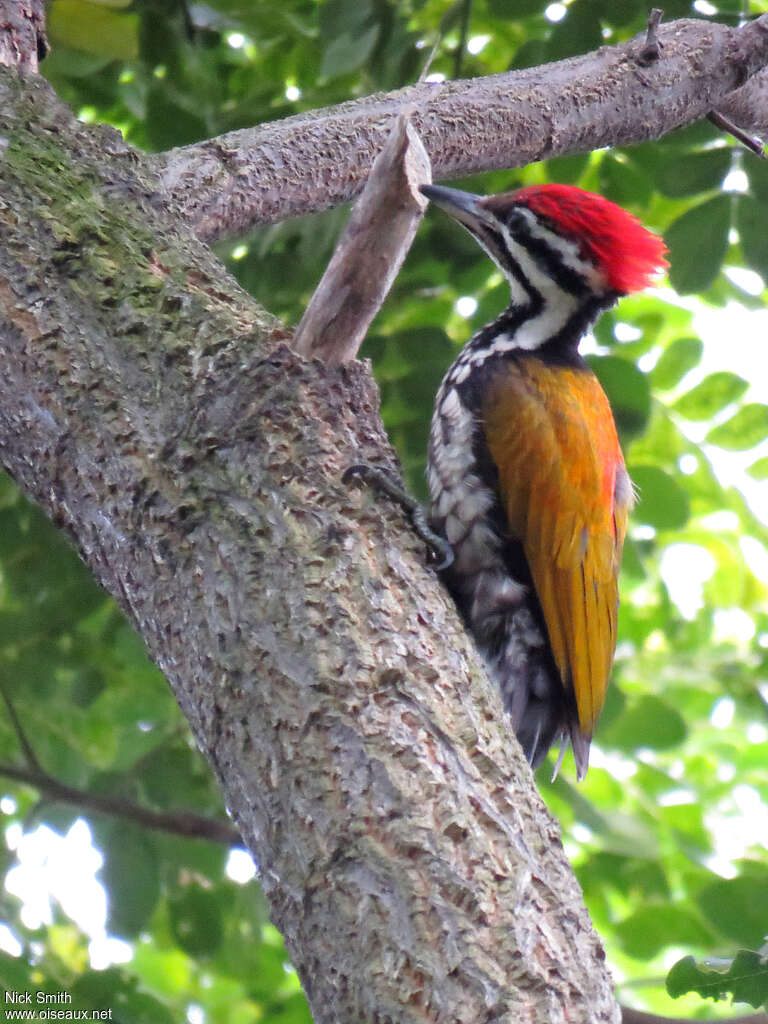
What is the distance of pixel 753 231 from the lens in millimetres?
3645

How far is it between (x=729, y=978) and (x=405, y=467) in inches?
84.6

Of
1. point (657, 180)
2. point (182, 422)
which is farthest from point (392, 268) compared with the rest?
point (657, 180)

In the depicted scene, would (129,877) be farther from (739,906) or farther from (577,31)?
(577,31)

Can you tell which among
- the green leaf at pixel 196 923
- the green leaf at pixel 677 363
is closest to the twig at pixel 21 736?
the green leaf at pixel 196 923

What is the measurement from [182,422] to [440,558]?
68cm

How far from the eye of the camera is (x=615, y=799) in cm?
426

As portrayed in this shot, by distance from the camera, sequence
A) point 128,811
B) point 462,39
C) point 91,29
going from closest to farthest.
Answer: point 91,29 → point 128,811 → point 462,39

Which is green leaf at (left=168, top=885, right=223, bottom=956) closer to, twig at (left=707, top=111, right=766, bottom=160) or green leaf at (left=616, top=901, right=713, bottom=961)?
green leaf at (left=616, top=901, right=713, bottom=961)

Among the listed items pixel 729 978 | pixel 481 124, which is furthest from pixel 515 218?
pixel 729 978

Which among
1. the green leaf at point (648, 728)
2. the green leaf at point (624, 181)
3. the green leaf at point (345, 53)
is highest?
the green leaf at point (345, 53)

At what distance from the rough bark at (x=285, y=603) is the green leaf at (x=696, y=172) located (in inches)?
78.4

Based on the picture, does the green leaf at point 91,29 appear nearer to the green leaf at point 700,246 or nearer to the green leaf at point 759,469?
the green leaf at point 700,246

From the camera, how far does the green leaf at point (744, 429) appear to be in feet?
12.8

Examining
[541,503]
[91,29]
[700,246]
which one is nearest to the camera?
[541,503]
